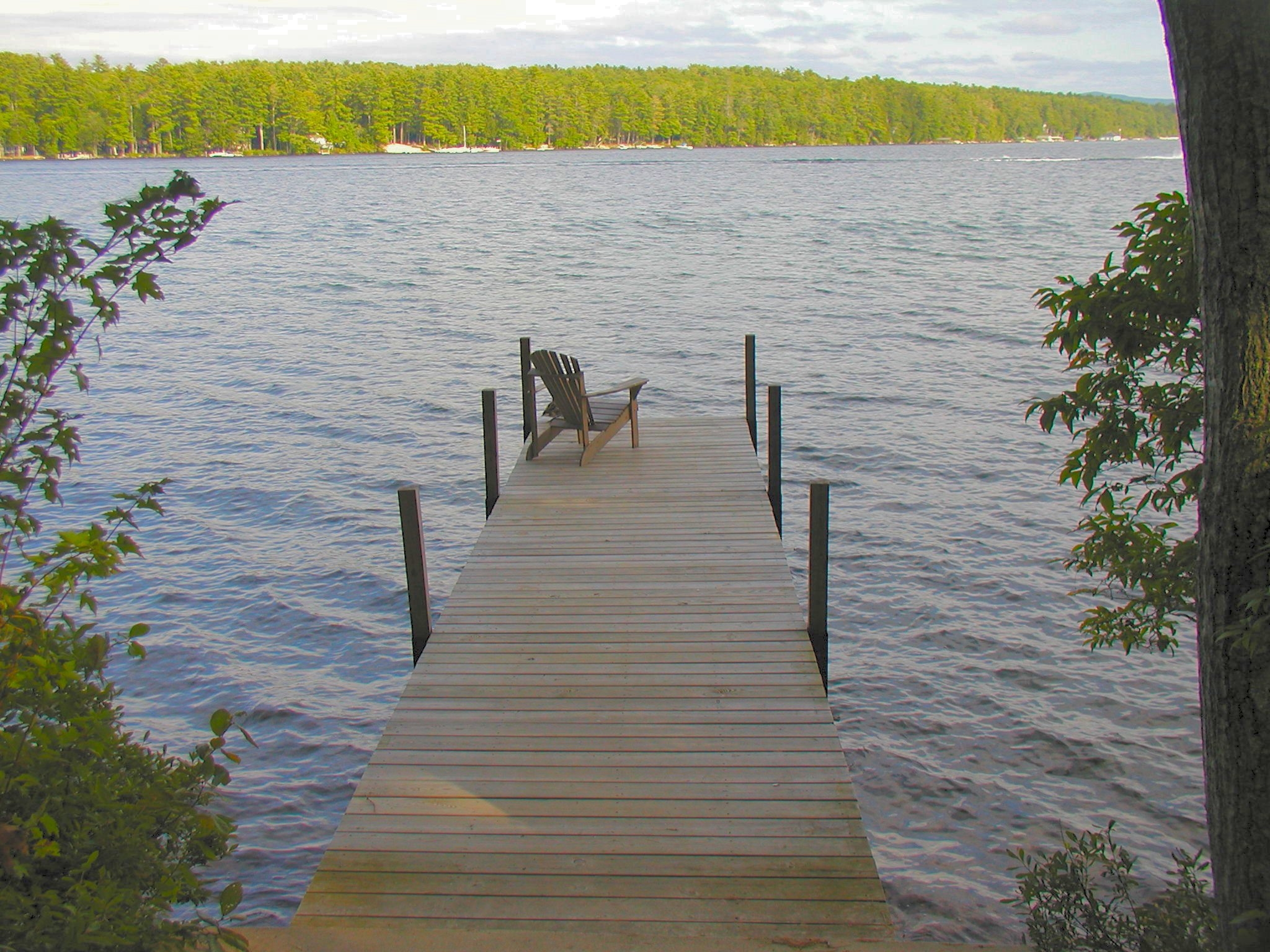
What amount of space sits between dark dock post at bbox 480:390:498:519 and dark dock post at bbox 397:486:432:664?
2.63 meters

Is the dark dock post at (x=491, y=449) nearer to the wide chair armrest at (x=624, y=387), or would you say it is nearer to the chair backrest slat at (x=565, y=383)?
the chair backrest slat at (x=565, y=383)

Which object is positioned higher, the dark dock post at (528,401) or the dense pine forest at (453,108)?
the dense pine forest at (453,108)

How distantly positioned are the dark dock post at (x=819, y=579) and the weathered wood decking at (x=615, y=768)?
0.09m

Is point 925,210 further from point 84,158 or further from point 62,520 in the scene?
point 84,158

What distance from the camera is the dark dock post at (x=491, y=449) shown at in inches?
328

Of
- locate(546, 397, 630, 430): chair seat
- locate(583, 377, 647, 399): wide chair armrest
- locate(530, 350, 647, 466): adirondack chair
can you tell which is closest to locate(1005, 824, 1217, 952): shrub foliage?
locate(530, 350, 647, 466): adirondack chair

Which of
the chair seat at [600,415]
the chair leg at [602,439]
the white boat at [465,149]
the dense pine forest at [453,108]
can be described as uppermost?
the dense pine forest at [453,108]

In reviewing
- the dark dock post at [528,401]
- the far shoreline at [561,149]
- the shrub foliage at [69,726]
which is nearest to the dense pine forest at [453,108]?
the far shoreline at [561,149]

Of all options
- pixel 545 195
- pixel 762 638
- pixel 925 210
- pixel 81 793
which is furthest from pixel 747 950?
pixel 545 195

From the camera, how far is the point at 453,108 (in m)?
124

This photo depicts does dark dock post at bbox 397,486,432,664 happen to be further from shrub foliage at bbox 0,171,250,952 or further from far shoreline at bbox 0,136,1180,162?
far shoreline at bbox 0,136,1180,162

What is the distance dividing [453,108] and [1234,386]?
130993 millimetres

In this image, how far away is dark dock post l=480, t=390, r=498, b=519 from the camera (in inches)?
328

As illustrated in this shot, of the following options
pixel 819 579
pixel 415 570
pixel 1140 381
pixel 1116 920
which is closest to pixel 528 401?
pixel 415 570
